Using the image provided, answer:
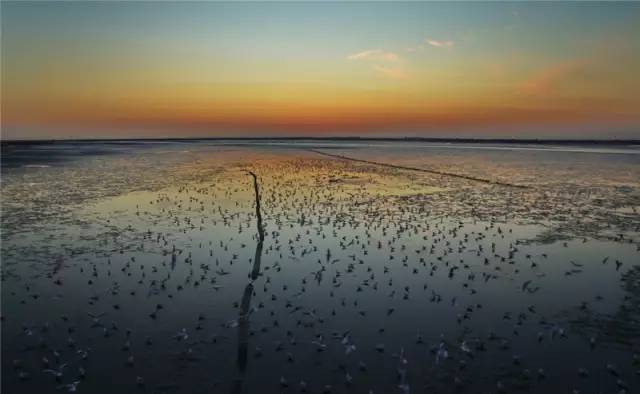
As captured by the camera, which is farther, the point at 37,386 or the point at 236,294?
the point at 236,294

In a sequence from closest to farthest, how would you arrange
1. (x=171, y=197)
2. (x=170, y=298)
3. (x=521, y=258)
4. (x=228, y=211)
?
(x=170, y=298)
(x=521, y=258)
(x=228, y=211)
(x=171, y=197)

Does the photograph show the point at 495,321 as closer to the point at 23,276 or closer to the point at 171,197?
the point at 23,276

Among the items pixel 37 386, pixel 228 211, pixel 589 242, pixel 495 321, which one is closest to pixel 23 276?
pixel 37 386

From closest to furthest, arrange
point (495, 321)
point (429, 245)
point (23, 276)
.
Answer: point (495, 321)
point (23, 276)
point (429, 245)

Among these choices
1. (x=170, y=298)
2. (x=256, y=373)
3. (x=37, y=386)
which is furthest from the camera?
(x=170, y=298)

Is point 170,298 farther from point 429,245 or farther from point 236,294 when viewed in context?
point 429,245

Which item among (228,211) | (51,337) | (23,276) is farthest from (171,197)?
(51,337)
